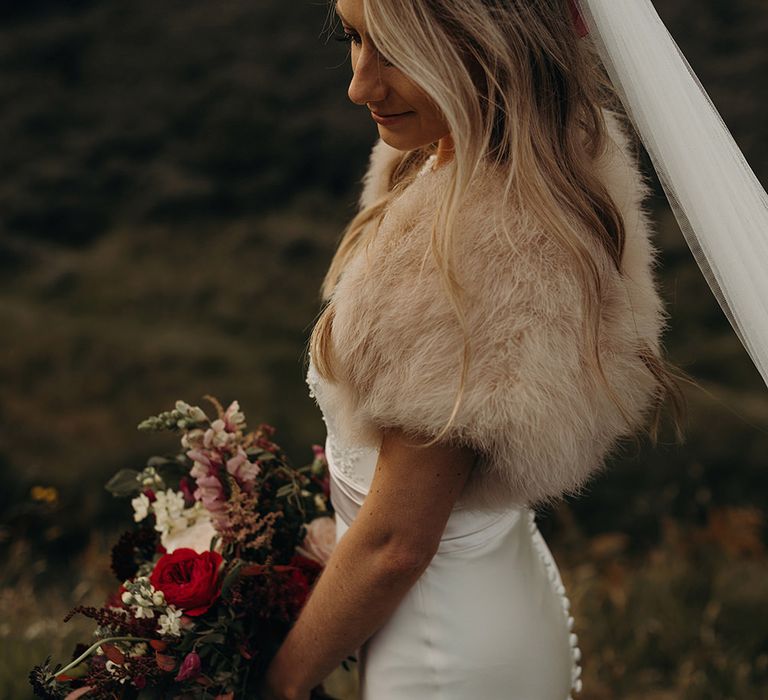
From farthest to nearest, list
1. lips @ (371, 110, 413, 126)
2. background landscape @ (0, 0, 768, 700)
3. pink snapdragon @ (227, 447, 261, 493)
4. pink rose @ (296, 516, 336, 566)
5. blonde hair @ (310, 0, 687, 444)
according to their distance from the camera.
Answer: background landscape @ (0, 0, 768, 700) → pink rose @ (296, 516, 336, 566) → pink snapdragon @ (227, 447, 261, 493) → lips @ (371, 110, 413, 126) → blonde hair @ (310, 0, 687, 444)

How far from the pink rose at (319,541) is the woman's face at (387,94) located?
0.83 m

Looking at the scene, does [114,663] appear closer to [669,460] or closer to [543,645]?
[543,645]

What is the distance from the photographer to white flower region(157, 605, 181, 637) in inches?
63.0

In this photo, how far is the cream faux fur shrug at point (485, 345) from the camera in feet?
4.47

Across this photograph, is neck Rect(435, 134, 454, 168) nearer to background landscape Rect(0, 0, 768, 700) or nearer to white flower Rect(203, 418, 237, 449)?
white flower Rect(203, 418, 237, 449)

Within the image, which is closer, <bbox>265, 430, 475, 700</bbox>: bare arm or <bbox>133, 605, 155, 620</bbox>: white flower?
<bbox>265, 430, 475, 700</bbox>: bare arm

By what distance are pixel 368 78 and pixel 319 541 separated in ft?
3.12

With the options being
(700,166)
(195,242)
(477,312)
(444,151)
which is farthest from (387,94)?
(195,242)

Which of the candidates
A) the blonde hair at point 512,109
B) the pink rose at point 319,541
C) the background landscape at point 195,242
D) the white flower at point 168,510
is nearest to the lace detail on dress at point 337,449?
the blonde hair at point 512,109

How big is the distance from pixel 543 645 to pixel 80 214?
400 centimetres


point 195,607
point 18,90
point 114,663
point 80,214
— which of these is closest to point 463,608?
point 195,607

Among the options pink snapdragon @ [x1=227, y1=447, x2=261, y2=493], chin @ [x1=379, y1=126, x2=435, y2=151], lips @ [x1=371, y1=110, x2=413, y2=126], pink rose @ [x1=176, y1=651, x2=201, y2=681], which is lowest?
pink rose @ [x1=176, y1=651, x2=201, y2=681]

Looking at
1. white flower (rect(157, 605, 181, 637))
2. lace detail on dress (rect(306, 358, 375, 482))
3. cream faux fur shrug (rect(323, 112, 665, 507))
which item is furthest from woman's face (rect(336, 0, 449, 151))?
white flower (rect(157, 605, 181, 637))

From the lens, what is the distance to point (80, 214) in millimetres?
4988
